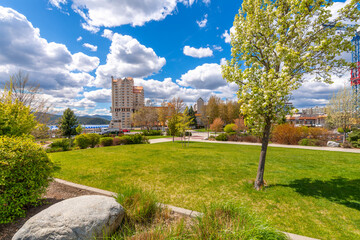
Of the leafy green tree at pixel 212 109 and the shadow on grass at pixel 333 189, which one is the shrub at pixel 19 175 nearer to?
the shadow on grass at pixel 333 189

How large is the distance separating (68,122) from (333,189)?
33519 mm

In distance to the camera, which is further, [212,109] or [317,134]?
[212,109]

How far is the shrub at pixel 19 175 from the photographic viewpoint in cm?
293

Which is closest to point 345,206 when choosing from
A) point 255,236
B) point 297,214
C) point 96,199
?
point 297,214

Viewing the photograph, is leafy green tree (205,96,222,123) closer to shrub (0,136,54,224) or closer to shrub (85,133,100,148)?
shrub (85,133,100,148)

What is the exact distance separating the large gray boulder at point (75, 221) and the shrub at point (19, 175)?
138 centimetres

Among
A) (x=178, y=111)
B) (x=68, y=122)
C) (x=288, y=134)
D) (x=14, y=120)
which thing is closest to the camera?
(x=14, y=120)

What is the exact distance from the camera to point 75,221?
7.38ft

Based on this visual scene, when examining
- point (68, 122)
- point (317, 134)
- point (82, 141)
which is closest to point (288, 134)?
point (317, 134)

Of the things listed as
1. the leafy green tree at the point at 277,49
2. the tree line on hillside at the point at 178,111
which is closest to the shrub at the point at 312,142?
the leafy green tree at the point at 277,49

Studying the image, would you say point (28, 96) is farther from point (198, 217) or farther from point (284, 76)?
point (284, 76)

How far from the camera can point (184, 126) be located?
15.1 meters

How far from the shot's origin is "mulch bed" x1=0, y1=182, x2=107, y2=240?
2.76 metres

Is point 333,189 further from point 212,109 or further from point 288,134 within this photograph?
point 212,109
